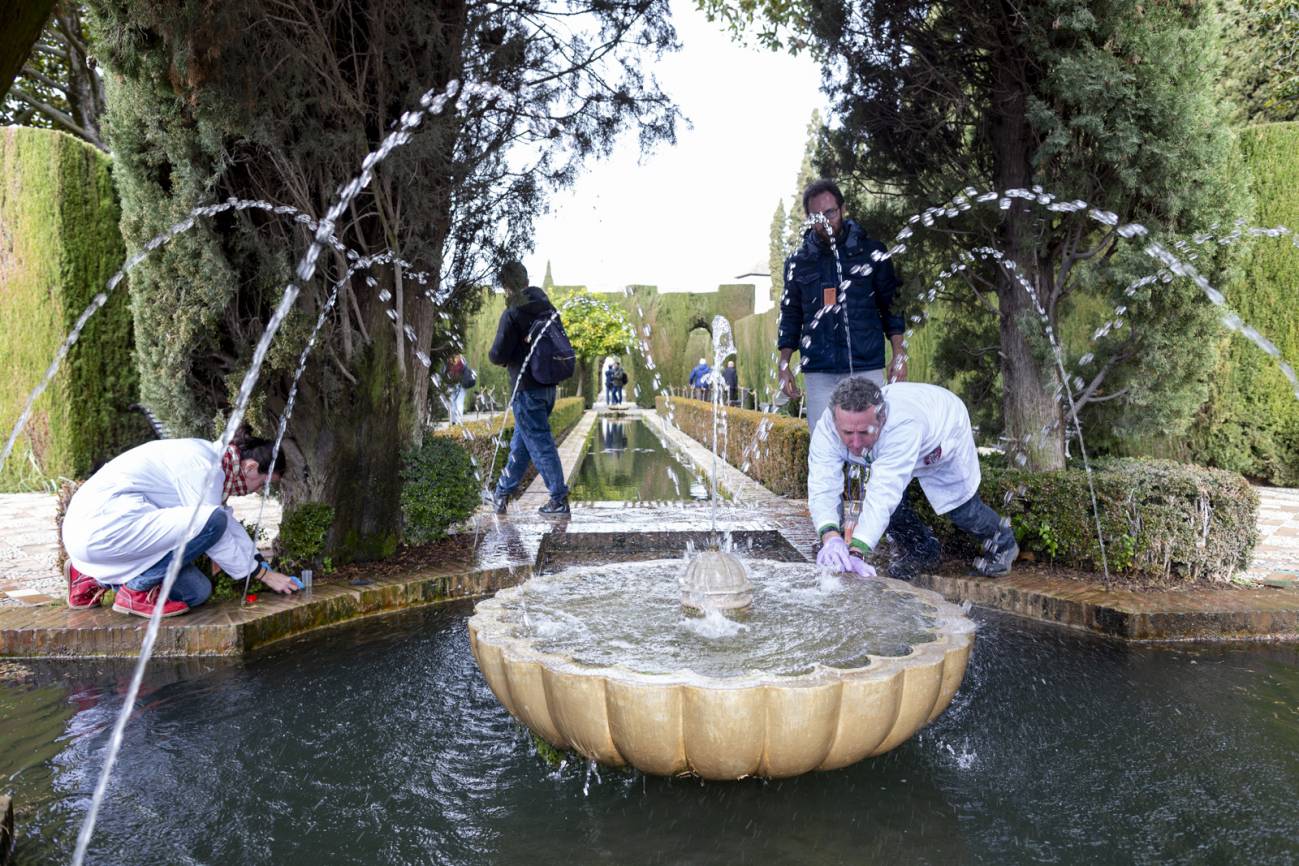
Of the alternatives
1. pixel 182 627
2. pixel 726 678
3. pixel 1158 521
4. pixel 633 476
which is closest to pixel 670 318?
pixel 633 476

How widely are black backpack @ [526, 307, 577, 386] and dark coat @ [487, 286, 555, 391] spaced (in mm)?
44

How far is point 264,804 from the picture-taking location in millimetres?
2109

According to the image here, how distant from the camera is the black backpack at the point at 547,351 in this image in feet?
19.7

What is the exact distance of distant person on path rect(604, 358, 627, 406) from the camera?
27.0 meters

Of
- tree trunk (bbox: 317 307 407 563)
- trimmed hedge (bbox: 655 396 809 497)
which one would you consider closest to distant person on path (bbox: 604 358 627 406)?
trimmed hedge (bbox: 655 396 809 497)

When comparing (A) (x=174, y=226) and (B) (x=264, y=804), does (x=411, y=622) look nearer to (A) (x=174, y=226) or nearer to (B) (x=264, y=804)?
(B) (x=264, y=804)

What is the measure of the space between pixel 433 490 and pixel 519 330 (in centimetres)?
165

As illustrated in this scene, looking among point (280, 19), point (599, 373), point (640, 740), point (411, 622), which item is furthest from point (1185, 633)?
point (599, 373)

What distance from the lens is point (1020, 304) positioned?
5113 millimetres

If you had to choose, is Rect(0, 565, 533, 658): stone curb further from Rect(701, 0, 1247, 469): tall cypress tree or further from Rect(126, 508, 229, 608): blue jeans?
Rect(701, 0, 1247, 469): tall cypress tree

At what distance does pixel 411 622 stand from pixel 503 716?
1.32 m

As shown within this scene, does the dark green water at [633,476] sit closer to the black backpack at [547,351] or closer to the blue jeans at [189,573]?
the black backpack at [547,351]

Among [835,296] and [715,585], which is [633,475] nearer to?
[835,296]

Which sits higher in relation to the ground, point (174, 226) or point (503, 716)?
point (174, 226)
